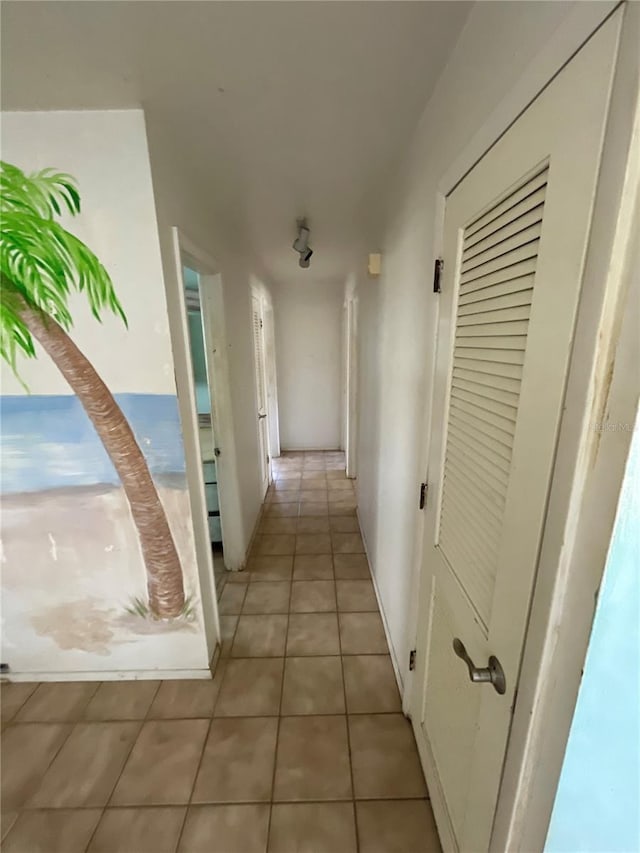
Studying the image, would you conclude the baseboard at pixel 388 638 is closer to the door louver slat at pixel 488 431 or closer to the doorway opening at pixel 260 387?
the door louver slat at pixel 488 431

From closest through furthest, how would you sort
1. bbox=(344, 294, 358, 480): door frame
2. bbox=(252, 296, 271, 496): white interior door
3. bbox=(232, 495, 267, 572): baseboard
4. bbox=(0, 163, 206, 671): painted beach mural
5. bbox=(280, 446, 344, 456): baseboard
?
bbox=(0, 163, 206, 671): painted beach mural, bbox=(232, 495, 267, 572): baseboard, bbox=(252, 296, 271, 496): white interior door, bbox=(344, 294, 358, 480): door frame, bbox=(280, 446, 344, 456): baseboard

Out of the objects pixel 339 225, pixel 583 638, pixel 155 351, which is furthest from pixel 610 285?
pixel 339 225

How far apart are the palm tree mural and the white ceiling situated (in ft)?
0.91

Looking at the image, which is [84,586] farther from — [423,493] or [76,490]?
[423,493]

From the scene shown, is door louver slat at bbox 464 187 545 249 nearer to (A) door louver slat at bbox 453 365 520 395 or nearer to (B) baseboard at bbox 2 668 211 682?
(A) door louver slat at bbox 453 365 520 395

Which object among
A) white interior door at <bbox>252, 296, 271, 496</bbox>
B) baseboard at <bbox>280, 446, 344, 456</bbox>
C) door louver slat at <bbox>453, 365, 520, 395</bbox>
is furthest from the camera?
baseboard at <bbox>280, 446, 344, 456</bbox>

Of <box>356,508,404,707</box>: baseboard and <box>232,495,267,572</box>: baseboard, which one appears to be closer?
<box>356,508,404,707</box>: baseboard

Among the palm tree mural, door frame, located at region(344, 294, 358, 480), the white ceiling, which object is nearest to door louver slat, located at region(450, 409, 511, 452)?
the white ceiling

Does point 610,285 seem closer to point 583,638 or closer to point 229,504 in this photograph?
point 583,638

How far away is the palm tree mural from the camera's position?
128 cm

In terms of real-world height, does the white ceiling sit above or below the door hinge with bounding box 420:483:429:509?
above

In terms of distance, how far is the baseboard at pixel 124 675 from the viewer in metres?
1.77

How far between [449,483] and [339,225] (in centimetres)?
209

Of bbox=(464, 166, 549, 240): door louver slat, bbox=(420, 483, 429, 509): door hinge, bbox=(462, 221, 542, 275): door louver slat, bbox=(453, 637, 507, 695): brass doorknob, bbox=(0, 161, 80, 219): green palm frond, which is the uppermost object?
bbox=(0, 161, 80, 219): green palm frond
